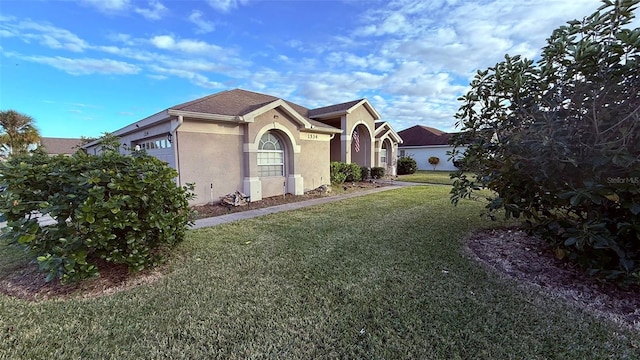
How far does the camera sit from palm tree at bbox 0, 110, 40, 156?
23094 millimetres

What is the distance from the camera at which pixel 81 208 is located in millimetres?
3400

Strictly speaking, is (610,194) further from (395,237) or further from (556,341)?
(395,237)

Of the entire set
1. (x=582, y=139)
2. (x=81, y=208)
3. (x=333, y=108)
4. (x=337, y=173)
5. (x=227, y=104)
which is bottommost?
(x=337, y=173)

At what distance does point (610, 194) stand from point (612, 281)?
4.49 ft

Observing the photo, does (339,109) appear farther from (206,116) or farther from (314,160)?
(206,116)

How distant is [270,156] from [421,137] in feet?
87.8

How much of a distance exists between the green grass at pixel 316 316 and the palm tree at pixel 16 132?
30.9 metres

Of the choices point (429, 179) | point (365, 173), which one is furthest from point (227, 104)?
point (429, 179)

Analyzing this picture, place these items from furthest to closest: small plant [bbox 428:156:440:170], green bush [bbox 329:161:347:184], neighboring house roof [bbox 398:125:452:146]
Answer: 1. neighboring house roof [bbox 398:125:452:146]
2. small plant [bbox 428:156:440:170]
3. green bush [bbox 329:161:347:184]

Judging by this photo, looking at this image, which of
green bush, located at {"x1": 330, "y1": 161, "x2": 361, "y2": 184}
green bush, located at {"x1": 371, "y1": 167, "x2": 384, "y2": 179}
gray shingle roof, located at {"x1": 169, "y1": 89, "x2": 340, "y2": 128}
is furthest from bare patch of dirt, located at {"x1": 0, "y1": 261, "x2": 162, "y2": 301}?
green bush, located at {"x1": 371, "y1": 167, "x2": 384, "y2": 179}

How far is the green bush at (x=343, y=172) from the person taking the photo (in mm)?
15615

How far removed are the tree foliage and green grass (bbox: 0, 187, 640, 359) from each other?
3.81 feet
